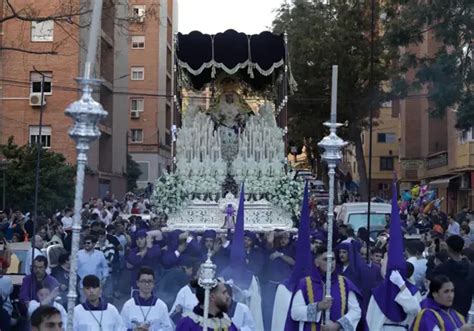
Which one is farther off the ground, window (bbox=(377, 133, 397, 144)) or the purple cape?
window (bbox=(377, 133, 397, 144))

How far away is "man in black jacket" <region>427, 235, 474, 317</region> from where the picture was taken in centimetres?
905

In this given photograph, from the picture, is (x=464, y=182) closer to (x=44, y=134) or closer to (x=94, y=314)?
(x=44, y=134)

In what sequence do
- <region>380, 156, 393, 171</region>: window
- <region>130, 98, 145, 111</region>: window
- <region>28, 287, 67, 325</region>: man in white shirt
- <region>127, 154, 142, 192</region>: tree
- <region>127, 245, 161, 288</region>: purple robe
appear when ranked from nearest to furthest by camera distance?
<region>28, 287, 67, 325</region>: man in white shirt → <region>127, 245, 161, 288</region>: purple robe → <region>127, 154, 142, 192</region>: tree → <region>130, 98, 145, 111</region>: window → <region>380, 156, 393, 171</region>: window

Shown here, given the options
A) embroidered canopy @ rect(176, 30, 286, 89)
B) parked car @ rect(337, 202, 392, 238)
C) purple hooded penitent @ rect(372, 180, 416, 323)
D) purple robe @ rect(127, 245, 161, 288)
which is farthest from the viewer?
parked car @ rect(337, 202, 392, 238)

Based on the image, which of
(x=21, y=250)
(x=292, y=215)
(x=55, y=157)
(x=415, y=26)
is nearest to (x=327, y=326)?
(x=21, y=250)

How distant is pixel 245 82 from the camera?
2008 centimetres

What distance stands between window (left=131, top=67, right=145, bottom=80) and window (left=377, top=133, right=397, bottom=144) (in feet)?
56.6

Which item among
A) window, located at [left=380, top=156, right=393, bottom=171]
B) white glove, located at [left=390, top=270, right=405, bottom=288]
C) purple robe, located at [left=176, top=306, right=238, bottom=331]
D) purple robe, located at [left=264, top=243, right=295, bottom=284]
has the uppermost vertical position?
window, located at [left=380, top=156, right=393, bottom=171]

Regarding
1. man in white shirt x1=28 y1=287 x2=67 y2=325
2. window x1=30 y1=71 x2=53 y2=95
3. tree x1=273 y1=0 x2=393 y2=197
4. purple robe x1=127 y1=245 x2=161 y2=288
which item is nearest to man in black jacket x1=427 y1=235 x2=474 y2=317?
man in white shirt x1=28 y1=287 x2=67 y2=325

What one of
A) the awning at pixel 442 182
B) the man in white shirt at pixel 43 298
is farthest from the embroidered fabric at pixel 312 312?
the awning at pixel 442 182

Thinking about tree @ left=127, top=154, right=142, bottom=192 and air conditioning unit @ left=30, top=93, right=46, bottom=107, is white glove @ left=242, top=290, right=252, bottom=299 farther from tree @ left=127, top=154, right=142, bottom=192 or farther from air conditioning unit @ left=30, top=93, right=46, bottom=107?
tree @ left=127, top=154, right=142, bottom=192

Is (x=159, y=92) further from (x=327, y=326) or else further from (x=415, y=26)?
(x=327, y=326)

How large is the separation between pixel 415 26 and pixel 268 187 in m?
6.45

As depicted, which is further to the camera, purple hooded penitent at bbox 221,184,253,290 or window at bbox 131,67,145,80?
window at bbox 131,67,145,80
